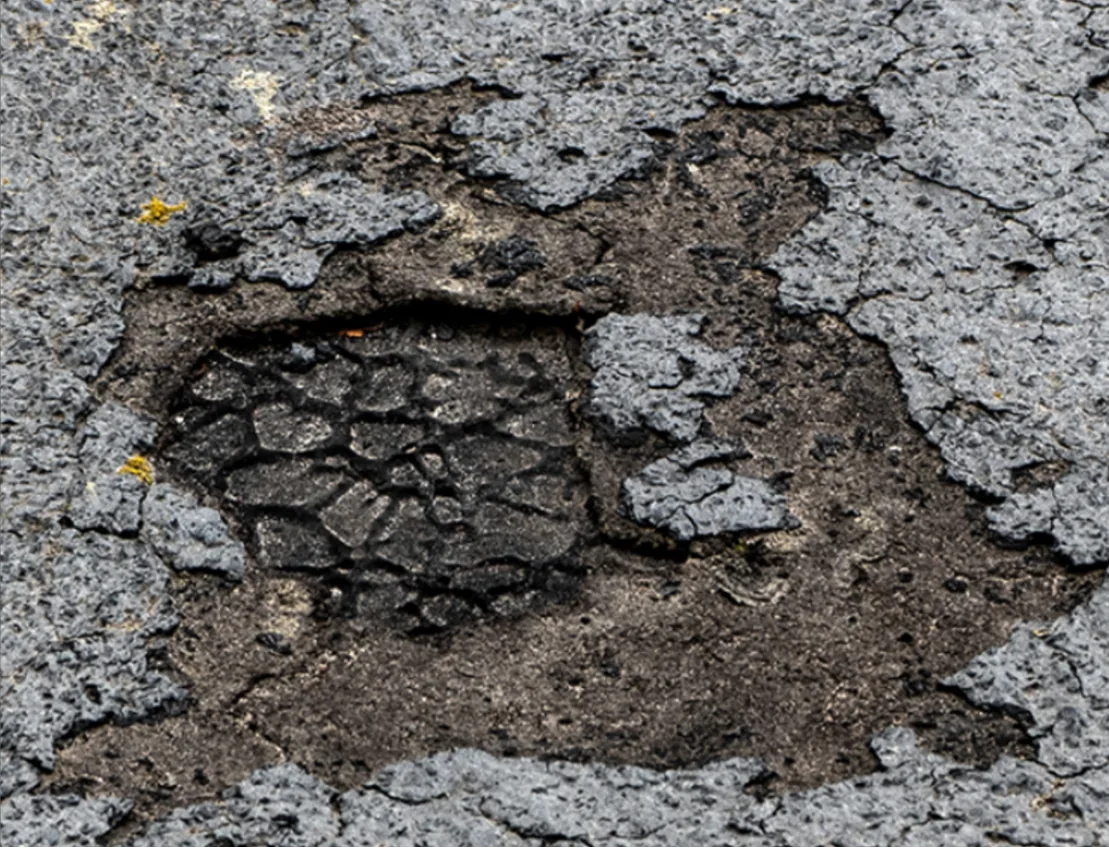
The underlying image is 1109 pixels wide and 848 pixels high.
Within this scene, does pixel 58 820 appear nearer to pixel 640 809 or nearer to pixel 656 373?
pixel 640 809

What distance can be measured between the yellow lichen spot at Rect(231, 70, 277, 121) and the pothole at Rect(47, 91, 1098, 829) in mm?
113

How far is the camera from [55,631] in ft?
6.38

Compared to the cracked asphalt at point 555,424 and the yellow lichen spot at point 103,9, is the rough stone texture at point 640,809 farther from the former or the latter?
the yellow lichen spot at point 103,9

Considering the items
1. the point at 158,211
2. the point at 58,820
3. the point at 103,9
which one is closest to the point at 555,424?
the point at 158,211

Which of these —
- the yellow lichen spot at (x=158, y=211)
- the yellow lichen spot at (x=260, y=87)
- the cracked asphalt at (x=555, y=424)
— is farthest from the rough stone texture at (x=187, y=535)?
the yellow lichen spot at (x=260, y=87)

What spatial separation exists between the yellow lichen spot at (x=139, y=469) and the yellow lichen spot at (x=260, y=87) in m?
0.59

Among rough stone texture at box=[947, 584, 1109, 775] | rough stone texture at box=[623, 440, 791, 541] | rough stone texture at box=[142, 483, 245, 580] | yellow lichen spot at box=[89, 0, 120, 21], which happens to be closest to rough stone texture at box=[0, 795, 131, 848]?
rough stone texture at box=[142, 483, 245, 580]

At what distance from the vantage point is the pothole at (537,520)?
6.35ft

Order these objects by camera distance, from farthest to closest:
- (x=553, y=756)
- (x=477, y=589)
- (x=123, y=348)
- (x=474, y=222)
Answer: (x=474, y=222) → (x=123, y=348) → (x=477, y=589) → (x=553, y=756)

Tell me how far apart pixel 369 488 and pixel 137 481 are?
27 centimetres

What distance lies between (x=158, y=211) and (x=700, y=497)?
82cm

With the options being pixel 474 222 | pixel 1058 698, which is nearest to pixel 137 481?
pixel 474 222

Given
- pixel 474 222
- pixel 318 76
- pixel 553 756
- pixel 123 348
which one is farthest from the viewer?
pixel 318 76

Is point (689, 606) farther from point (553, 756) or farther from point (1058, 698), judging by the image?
point (1058, 698)
